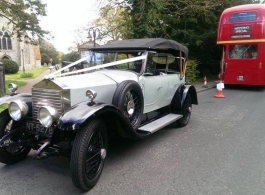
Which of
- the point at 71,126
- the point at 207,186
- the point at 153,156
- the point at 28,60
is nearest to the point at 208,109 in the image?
the point at 153,156

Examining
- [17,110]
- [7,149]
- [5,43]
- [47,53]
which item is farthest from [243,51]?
[47,53]

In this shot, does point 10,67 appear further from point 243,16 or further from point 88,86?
point 88,86

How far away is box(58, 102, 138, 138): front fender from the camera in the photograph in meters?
2.82

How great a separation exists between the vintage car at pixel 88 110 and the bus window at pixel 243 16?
8.38 m

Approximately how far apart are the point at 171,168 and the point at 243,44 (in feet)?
35.3

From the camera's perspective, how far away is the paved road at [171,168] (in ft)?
10.2

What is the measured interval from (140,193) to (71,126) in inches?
47.4

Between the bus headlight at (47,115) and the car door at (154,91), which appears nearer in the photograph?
the bus headlight at (47,115)

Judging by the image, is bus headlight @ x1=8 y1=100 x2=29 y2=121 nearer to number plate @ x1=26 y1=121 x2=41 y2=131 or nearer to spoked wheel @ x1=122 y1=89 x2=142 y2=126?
number plate @ x1=26 y1=121 x2=41 y2=131

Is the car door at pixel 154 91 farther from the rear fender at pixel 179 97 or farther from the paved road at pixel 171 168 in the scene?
the paved road at pixel 171 168

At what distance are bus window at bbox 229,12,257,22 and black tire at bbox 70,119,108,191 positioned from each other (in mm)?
11294

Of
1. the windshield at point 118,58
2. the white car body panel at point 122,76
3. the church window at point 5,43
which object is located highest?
the church window at point 5,43

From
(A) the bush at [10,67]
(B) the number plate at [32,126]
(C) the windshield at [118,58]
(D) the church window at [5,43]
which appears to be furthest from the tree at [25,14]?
(D) the church window at [5,43]

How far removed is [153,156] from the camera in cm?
417
